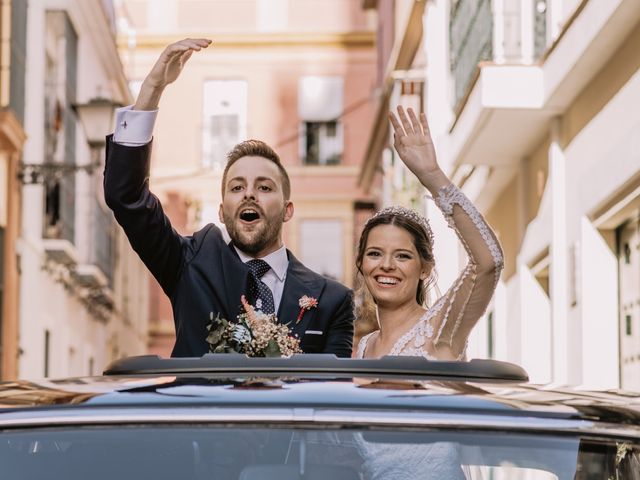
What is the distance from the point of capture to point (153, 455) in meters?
3.00

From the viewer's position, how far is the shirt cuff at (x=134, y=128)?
17.0 feet

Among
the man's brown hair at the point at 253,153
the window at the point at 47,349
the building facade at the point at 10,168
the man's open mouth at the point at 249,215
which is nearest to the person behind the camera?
the man's open mouth at the point at 249,215

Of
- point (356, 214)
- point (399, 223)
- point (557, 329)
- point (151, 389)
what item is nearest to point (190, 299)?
point (399, 223)

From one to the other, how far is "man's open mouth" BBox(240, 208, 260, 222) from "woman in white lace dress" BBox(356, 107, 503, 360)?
1.27ft

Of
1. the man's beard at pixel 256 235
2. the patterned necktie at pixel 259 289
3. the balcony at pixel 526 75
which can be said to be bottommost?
the patterned necktie at pixel 259 289

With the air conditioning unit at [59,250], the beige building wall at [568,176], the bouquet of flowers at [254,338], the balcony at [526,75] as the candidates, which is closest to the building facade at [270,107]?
the air conditioning unit at [59,250]

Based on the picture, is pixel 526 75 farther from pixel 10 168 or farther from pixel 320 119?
pixel 320 119

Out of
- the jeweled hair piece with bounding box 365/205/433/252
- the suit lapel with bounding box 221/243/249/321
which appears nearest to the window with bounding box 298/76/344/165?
the jeweled hair piece with bounding box 365/205/433/252

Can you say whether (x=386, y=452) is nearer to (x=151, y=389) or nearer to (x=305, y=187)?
(x=151, y=389)

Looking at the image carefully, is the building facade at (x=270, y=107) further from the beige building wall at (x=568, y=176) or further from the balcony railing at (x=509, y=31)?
the balcony railing at (x=509, y=31)

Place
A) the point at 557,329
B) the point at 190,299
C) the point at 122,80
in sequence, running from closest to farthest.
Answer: the point at 190,299
the point at 557,329
the point at 122,80

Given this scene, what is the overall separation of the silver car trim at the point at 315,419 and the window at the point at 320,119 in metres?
38.7

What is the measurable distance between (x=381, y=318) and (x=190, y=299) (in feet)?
2.04

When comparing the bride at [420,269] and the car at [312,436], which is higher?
the bride at [420,269]
